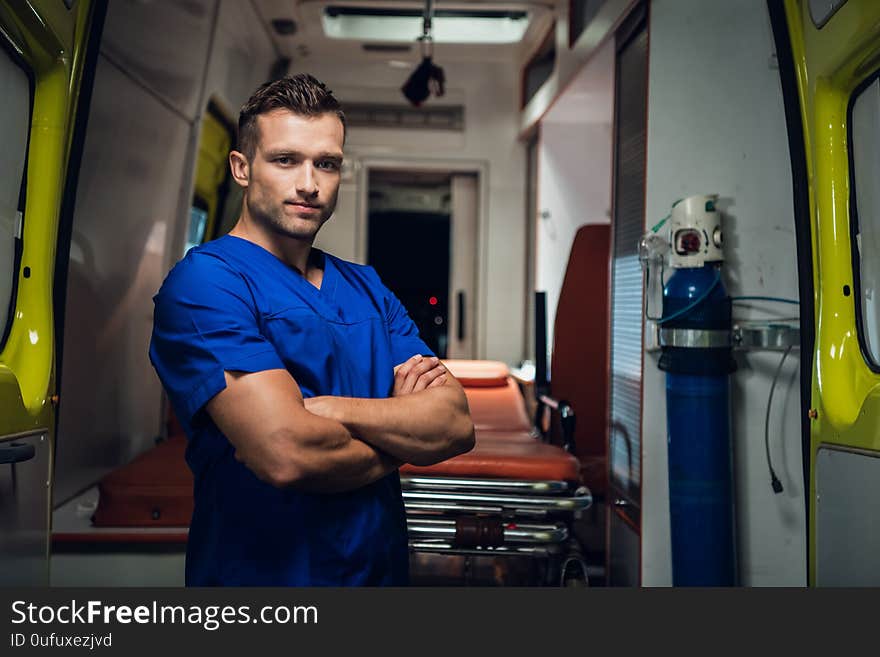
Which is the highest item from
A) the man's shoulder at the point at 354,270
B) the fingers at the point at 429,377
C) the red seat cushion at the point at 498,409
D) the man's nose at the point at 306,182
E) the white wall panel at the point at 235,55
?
the white wall panel at the point at 235,55

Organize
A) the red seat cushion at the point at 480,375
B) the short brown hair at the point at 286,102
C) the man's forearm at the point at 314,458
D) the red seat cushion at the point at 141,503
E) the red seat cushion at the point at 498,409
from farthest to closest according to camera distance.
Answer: the red seat cushion at the point at 480,375, the red seat cushion at the point at 498,409, the red seat cushion at the point at 141,503, the short brown hair at the point at 286,102, the man's forearm at the point at 314,458

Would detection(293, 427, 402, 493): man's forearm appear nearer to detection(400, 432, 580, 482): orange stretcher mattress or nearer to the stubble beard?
the stubble beard

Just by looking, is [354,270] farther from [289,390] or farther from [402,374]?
[289,390]

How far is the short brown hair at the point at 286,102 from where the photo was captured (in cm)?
152

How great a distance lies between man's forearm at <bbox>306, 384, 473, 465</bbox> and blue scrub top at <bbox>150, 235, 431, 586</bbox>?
0.09 meters

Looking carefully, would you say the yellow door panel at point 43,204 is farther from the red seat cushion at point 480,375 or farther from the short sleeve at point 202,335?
the red seat cushion at point 480,375

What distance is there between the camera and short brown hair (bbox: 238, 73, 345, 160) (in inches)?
59.8

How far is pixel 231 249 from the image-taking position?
1.51m

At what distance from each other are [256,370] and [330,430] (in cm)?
17

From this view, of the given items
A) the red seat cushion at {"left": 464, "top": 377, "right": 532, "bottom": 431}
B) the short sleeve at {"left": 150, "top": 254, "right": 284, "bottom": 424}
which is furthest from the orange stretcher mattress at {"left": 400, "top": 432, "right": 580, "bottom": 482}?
the short sleeve at {"left": 150, "top": 254, "right": 284, "bottom": 424}

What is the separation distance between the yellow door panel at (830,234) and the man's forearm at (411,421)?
0.87 m

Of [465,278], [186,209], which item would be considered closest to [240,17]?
[186,209]

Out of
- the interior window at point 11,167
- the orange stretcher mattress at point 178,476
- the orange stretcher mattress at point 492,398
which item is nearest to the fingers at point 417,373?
the interior window at point 11,167

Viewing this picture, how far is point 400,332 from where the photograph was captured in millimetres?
1732
